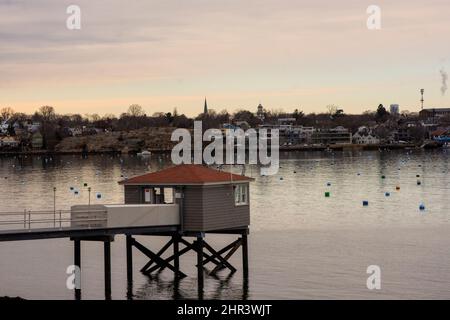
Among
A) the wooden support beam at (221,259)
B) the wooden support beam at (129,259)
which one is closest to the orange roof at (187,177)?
the wooden support beam at (129,259)

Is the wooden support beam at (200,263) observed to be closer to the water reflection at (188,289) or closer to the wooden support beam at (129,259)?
the water reflection at (188,289)

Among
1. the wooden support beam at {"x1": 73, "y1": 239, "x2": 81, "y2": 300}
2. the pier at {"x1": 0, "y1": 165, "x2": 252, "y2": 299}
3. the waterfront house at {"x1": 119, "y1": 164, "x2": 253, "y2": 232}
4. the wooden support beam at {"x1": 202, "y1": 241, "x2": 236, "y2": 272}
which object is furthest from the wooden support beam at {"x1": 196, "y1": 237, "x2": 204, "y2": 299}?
the wooden support beam at {"x1": 73, "y1": 239, "x2": 81, "y2": 300}

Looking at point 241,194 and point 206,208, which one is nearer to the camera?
point 206,208

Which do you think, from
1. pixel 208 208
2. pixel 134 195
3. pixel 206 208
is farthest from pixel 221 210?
pixel 134 195

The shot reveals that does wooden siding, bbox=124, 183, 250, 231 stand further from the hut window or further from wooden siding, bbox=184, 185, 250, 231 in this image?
the hut window

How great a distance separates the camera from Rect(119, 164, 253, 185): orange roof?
48.3m

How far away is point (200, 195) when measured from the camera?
48.1 metres

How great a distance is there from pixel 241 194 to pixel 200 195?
3.19 meters

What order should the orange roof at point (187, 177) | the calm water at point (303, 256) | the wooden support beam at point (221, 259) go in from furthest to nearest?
the wooden support beam at point (221, 259)
the calm water at point (303, 256)
the orange roof at point (187, 177)

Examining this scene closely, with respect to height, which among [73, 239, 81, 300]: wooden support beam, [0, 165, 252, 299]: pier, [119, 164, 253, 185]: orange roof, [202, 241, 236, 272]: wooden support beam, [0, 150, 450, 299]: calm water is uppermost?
[119, 164, 253, 185]: orange roof

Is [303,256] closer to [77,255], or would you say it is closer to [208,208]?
[208,208]

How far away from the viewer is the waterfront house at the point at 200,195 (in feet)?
158

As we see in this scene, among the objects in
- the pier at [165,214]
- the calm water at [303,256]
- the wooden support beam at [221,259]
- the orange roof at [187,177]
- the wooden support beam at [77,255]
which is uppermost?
the orange roof at [187,177]
